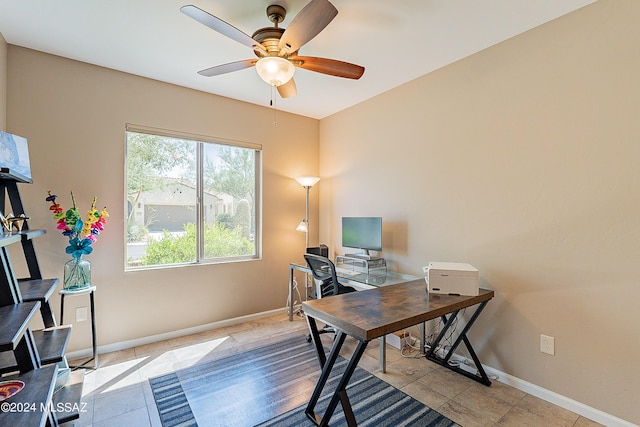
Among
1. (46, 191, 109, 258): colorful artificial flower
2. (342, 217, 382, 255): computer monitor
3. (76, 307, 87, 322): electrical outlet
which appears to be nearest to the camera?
(46, 191, 109, 258): colorful artificial flower

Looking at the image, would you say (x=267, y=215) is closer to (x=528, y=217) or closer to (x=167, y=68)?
(x=167, y=68)

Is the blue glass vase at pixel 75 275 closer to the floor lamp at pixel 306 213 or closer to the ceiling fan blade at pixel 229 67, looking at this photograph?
the ceiling fan blade at pixel 229 67

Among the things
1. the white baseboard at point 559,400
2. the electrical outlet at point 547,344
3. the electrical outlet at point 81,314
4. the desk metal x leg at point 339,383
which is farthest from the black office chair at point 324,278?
the electrical outlet at point 81,314

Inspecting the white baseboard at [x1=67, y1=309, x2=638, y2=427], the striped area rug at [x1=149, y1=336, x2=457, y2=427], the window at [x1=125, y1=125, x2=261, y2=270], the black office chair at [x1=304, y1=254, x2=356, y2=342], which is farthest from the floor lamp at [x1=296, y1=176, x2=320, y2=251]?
the striped area rug at [x1=149, y1=336, x2=457, y2=427]

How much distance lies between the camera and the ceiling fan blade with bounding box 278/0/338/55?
146 centimetres

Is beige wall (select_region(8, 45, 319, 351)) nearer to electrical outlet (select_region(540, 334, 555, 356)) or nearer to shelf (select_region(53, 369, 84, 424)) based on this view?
shelf (select_region(53, 369, 84, 424))

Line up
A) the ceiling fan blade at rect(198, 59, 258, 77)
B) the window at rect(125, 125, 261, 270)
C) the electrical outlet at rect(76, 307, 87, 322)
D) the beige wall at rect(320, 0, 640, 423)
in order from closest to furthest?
the beige wall at rect(320, 0, 640, 423) → the ceiling fan blade at rect(198, 59, 258, 77) → the electrical outlet at rect(76, 307, 87, 322) → the window at rect(125, 125, 261, 270)

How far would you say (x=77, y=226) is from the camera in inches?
94.4

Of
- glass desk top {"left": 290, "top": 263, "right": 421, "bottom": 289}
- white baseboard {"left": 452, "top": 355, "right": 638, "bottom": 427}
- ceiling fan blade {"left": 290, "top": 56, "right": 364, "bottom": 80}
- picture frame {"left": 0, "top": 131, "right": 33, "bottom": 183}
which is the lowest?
white baseboard {"left": 452, "top": 355, "right": 638, "bottom": 427}

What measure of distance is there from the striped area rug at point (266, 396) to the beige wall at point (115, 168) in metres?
0.85

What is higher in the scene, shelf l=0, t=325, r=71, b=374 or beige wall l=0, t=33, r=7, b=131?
beige wall l=0, t=33, r=7, b=131

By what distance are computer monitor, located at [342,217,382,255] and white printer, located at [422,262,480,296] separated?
0.98m

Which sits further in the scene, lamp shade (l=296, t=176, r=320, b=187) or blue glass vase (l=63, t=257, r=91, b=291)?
lamp shade (l=296, t=176, r=320, b=187)

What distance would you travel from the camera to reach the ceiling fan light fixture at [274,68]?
1872 mm
